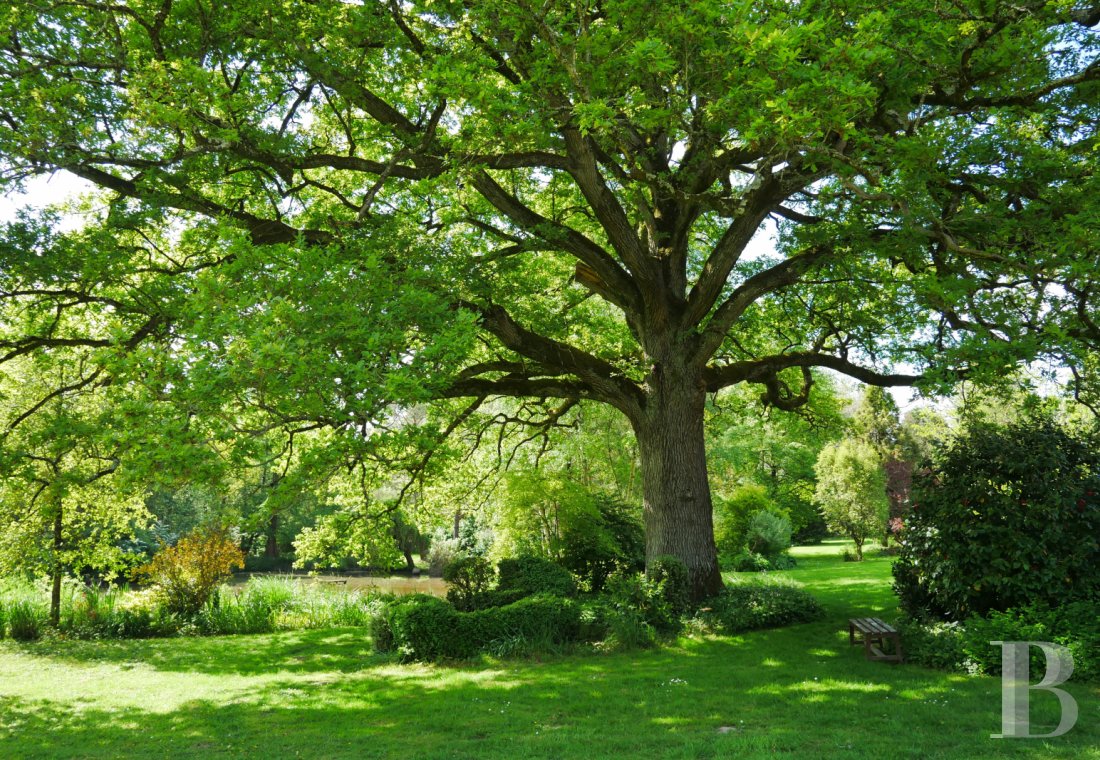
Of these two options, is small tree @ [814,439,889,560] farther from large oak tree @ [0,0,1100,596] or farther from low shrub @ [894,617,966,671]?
low shrub @ [894,617,966,671]

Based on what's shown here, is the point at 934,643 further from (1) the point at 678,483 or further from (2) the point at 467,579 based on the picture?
(2) the point at 467,579

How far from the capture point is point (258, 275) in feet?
23.1

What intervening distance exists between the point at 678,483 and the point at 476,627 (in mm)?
4005

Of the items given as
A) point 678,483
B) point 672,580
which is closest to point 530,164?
point 678,483

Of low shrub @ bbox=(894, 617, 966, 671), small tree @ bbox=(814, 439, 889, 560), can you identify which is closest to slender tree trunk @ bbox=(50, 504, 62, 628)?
low shrub @ bbox=(894, 617, 966, 671)

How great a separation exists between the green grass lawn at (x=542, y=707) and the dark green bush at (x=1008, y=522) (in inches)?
51.6

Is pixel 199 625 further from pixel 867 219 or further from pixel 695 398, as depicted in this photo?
pixel 867 219

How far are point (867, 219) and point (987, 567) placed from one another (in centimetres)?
494

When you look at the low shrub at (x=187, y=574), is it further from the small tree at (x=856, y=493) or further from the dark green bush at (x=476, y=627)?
the small tree at (x=856, y=493)

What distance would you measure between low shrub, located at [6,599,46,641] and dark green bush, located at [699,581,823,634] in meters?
13.2

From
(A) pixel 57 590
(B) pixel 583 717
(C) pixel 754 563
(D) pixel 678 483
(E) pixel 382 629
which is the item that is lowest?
(C) pixel 754 563

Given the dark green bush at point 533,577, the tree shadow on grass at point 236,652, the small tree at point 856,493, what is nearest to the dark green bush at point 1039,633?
the dark green bush at point 533,577

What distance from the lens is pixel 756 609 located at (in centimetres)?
1113

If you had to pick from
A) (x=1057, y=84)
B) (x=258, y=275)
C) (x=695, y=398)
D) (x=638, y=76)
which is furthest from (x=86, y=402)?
(x=1057, y=84)
